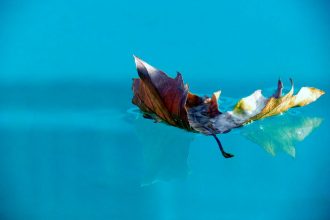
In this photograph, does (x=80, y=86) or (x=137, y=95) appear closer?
(x=137, y=95)

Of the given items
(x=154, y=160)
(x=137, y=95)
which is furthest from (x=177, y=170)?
(x=137, y=95)

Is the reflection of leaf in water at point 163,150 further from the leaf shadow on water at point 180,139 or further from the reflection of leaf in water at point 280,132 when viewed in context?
the reflection of leaf in water at point 280,132

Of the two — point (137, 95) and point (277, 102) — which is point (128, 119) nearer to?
point (137, 95)

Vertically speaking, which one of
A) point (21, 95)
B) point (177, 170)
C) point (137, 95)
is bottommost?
point (177, 170)

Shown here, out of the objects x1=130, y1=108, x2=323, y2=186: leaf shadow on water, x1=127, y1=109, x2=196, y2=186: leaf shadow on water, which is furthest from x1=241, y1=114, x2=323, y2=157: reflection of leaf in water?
x1=127, y1=109, x2=196, y2=186: leaf shadow on water

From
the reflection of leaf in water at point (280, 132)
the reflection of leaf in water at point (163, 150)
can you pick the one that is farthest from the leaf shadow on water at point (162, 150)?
the reflection of leaf in water at point (280, 132)

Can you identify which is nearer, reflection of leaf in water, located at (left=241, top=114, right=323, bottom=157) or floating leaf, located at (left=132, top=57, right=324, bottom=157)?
floating leaf, located at (left=132, top=57, right=324, bottom=157)

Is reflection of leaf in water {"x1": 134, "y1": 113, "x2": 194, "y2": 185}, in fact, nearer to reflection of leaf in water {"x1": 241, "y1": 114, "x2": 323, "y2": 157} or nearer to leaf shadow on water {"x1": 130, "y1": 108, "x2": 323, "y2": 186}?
leaf shadow on water {"x1": 130, "y1": 108, "x2": 323, "y2": 186}
